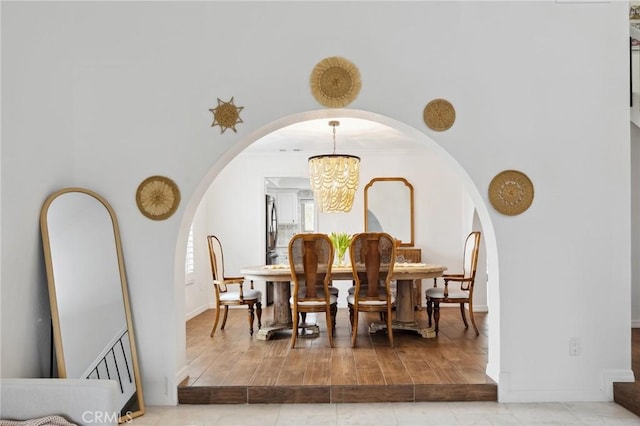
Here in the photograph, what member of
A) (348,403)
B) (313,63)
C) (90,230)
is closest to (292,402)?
(348,403)

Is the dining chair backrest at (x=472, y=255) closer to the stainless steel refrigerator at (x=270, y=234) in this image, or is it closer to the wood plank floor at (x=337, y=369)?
the wood plank floor at (x=337, y=369)

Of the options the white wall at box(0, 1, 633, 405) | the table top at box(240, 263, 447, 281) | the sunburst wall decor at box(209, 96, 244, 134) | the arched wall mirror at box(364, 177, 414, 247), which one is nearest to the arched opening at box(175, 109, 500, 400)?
the white wall at box(0, 1, 633, 405)

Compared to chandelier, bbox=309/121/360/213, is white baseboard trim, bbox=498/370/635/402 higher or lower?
lower

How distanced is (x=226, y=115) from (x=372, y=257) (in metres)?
2.00

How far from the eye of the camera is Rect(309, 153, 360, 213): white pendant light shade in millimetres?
5609

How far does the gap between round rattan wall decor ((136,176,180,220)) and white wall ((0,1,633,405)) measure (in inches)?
2.1

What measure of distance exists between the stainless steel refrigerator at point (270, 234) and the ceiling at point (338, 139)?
2.74 feet

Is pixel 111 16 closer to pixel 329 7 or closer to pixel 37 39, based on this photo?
pixel 37 39

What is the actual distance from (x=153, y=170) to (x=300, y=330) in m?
Answer: 2.71

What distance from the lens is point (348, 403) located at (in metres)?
3.40

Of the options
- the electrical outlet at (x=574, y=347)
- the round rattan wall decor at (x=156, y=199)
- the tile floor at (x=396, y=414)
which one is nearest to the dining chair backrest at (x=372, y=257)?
the tile floor at (x=396, y=414)

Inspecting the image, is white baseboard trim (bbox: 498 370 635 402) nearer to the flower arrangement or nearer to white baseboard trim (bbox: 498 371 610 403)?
white baseboard trim (bbox: 498 371 610 403)

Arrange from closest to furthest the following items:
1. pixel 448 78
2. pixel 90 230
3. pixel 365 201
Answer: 1. pixel 90 230
2. pixel 448 78
3. pixel 365 201

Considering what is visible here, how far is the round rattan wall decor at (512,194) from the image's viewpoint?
3.41 meters
